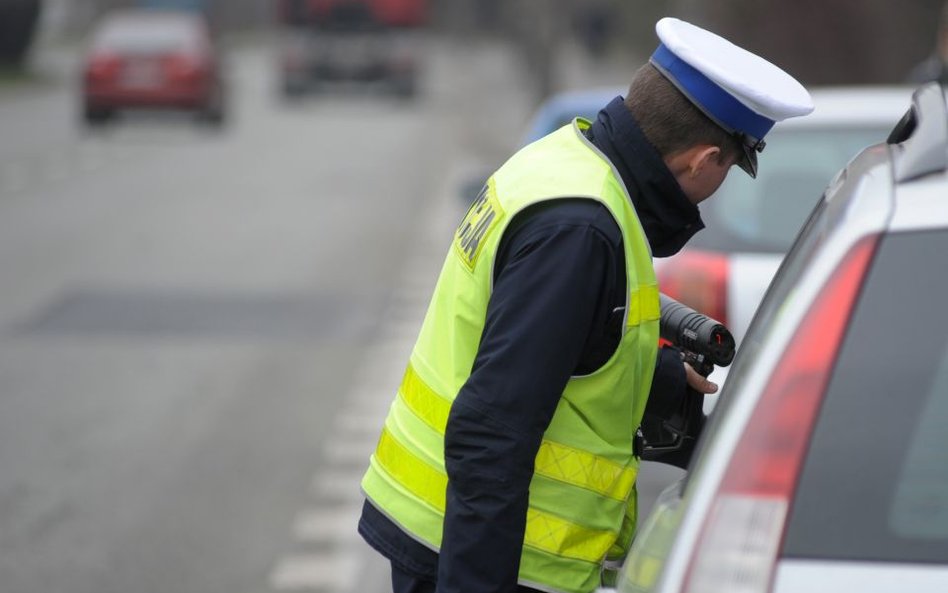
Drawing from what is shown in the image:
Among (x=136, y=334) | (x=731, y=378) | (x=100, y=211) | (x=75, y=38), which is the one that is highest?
(x=731, y=378)

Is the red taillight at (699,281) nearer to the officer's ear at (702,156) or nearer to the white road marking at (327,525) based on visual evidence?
the white road marking at (327,525)

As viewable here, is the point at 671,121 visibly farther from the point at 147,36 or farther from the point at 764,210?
the point at 147,36

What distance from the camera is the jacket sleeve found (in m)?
2.49

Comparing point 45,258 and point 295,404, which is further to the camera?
point 45,258

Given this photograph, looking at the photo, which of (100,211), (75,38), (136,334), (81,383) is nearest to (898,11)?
(100,211)

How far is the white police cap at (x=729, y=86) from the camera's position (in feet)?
8.39

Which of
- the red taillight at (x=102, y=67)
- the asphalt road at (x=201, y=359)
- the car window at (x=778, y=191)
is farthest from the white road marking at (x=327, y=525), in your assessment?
the red taillight at (x=102, y=67)

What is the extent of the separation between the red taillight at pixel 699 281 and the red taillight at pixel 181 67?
882 inches

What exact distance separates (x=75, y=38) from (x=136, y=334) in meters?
67.2

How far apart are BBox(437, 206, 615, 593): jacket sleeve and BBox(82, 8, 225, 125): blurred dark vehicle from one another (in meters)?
25.3

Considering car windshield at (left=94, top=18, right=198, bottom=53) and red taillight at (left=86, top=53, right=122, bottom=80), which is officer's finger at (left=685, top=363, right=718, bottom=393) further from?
car windshield at (left=94, top=18, right=198, bottom=53)

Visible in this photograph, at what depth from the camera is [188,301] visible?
471 inches

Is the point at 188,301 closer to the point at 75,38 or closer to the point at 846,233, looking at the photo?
the point at 846,233

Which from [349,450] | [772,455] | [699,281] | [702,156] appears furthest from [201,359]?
[772,455]
